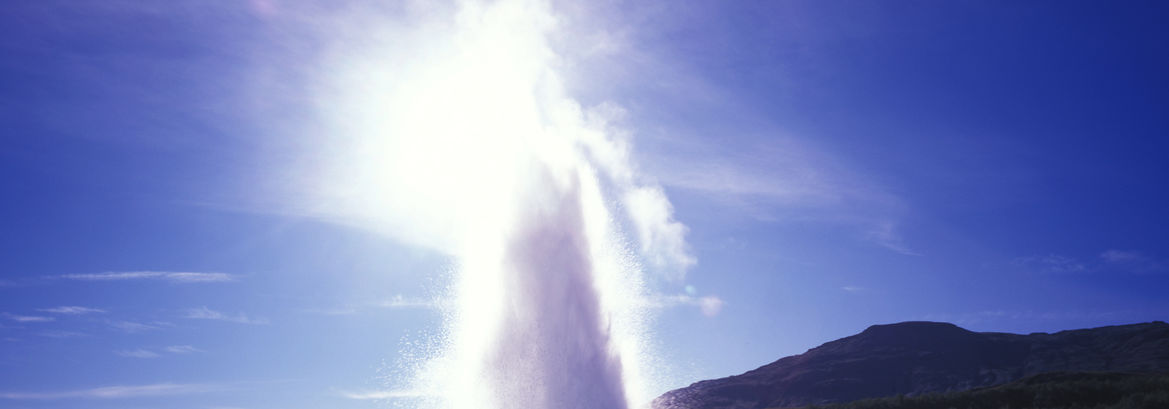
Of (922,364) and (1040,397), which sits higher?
(922,364)

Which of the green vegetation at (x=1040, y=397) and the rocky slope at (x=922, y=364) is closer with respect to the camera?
the green vegetation at (x=1040, y=397)

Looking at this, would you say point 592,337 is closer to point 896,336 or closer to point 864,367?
point 864,367

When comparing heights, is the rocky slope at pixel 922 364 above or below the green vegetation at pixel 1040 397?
above

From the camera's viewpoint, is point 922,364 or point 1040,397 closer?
point 1040,397

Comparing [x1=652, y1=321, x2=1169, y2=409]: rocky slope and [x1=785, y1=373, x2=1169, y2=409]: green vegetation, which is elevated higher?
[x1=652, y1=321, x2=1169, y2=409]: rocky slope

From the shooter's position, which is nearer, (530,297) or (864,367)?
(530,297)

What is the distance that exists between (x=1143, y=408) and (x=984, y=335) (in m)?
140

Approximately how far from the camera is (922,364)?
136 metres

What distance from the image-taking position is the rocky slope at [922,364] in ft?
389

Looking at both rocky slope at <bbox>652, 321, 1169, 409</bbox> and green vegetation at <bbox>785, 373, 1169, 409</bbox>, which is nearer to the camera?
green vegetation at <bbox>785, 373, 1169, 409</bbox>

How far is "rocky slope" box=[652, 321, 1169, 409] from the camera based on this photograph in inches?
4663

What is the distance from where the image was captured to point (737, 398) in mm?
122125

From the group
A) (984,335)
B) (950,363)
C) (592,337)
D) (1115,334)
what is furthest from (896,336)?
(592,337)

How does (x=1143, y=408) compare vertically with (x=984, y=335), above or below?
below
